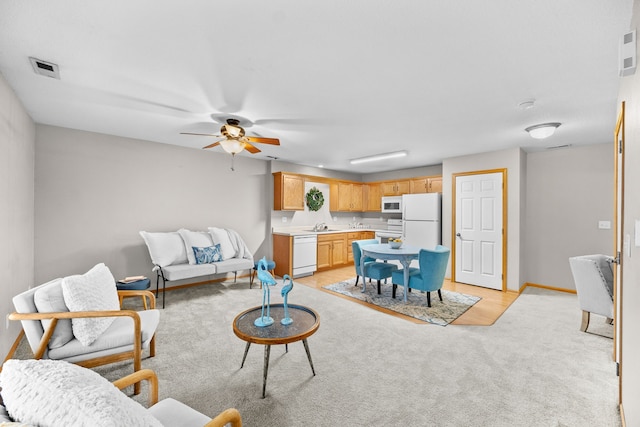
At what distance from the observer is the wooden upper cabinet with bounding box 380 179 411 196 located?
22.0 feet

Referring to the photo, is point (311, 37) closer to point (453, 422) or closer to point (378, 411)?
point (378, 411)

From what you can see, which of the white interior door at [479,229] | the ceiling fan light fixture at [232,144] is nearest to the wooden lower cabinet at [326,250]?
the white interior door at [479,229]

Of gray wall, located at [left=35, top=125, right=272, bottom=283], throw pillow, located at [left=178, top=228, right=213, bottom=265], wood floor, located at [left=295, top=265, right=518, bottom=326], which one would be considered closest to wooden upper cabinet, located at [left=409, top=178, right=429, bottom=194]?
wood floor, located at [left=295, top=265, right=518, bottom=326]

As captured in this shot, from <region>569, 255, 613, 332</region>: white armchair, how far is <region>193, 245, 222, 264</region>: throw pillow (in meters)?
4.70

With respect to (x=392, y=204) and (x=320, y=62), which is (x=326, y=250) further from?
(x=320, y=62)

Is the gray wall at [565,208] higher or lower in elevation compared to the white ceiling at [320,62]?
lower

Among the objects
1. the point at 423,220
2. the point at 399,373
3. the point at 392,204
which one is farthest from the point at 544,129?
the point at 392,204

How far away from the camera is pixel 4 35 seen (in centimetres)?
183

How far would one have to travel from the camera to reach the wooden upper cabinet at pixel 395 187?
672 centimetres

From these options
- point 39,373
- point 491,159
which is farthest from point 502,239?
point 39,373

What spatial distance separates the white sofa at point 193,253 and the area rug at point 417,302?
1.70 m

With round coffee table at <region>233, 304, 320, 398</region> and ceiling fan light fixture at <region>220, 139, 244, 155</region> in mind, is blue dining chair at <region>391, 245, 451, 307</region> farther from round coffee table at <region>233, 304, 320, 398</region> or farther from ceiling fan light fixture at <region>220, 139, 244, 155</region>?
ceiling fan light fixture at <region>220, 139, 244, 155</region>

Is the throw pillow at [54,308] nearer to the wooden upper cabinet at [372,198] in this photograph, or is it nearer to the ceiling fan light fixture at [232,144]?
the ceiling fan light fixture at [232,144]

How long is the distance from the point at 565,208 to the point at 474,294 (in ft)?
6.95
